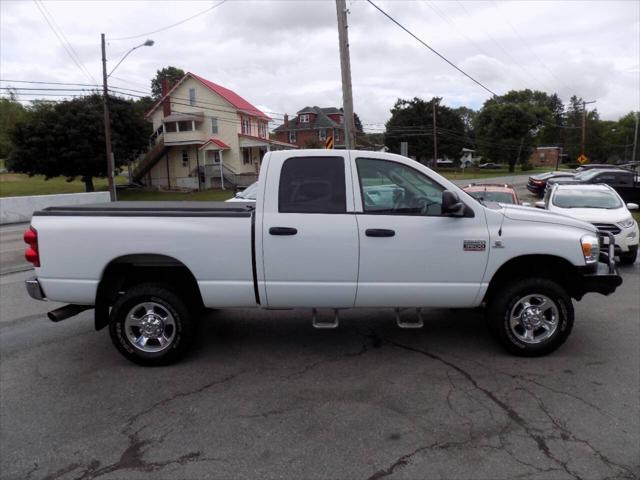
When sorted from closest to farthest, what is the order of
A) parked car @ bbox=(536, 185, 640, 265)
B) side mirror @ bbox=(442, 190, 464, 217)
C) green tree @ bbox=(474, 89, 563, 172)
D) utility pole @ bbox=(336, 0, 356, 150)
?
side mirror @ bbox=(442, 190, 464, 217), parked car @ bbox=(536, 185, 640, 265), utility pole @ bbox=(336, 0, 356, 150), green tree @ bbox=(474, 89, 563, 172)

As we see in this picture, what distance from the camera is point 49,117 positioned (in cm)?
3466

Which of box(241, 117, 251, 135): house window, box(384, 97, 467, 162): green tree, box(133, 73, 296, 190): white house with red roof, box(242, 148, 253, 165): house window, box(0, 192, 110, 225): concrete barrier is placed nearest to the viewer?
box(0, 192, 110, 225): concrete barrier

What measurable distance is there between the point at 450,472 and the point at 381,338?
7.94ft

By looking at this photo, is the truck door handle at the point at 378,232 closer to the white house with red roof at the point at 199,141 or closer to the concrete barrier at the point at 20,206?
the concrete barrier at the point at 20,206

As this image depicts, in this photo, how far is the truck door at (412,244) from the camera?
15.0ft

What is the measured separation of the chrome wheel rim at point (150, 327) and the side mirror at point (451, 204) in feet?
8.97


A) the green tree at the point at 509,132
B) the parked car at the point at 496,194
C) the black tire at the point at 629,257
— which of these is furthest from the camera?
the green tree at the point at 509,132

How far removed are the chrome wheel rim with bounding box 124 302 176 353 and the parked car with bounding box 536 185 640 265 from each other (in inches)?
291

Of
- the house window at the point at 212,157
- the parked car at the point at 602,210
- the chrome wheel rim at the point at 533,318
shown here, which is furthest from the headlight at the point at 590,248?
the house window at the point at 212,157

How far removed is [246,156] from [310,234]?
45926 mm

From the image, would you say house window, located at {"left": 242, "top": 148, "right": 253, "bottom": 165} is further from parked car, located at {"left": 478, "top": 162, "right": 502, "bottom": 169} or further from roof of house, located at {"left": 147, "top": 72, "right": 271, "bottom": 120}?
parked car, located at {"left": 478, "top": 162, "right": 502, "bottom": 169}

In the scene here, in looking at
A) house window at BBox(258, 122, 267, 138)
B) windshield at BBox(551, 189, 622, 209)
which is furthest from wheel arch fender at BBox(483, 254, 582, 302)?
house window at BBox(258, 122, 267, 138)

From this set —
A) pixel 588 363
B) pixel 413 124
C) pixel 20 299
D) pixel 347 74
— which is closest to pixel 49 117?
pixel 347 74

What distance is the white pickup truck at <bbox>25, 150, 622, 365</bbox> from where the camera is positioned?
4.55 meters
